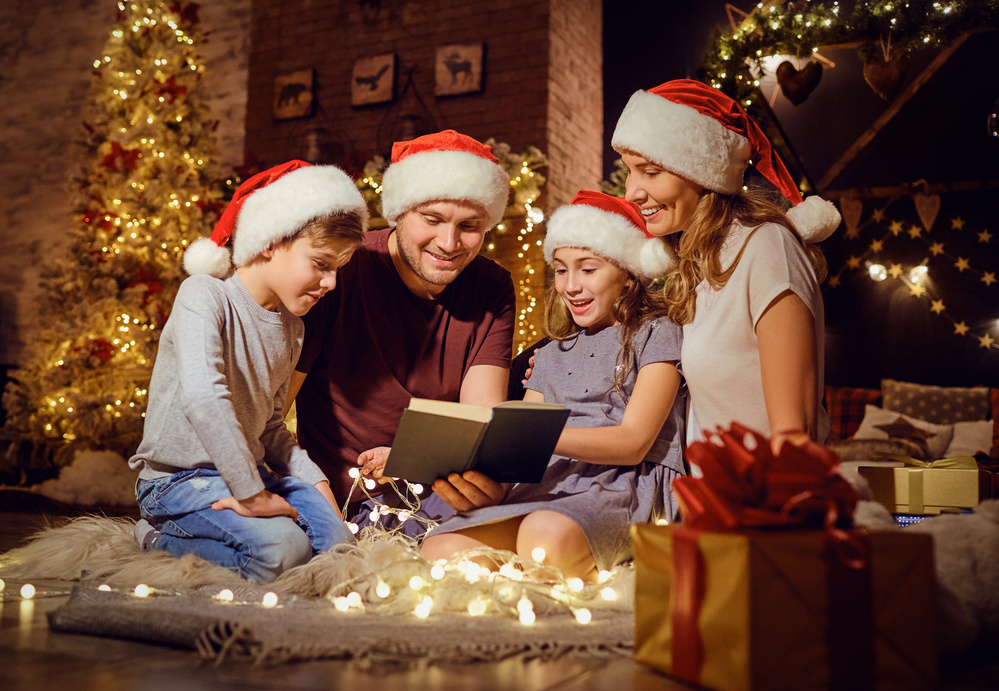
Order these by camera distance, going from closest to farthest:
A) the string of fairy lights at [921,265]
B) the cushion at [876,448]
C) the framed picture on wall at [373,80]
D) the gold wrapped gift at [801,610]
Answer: the gold wrapped gift at [801,610], the cushion at [876,448], the string of fairy lights at [921,265], the framed picture on wall at [373,80]

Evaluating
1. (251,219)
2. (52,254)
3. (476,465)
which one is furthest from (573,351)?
(52,254)

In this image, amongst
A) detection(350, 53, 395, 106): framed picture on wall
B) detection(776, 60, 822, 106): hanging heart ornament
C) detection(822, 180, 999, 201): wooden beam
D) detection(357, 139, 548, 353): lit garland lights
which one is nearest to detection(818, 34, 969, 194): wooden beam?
detection(822, 180, 999, 201): wooden beam

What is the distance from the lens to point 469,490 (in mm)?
1738

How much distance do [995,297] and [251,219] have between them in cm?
517

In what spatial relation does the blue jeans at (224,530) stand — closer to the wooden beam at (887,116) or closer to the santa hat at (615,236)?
the santa hat at (615,236)

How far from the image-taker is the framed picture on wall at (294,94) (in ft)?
19.8

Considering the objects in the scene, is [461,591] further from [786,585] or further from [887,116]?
[887,116]

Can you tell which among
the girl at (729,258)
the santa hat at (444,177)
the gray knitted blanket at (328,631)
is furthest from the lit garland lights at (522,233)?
the gray knitted blanket at (328,631)

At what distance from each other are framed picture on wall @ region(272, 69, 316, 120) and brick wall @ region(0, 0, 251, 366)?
0.42 meters

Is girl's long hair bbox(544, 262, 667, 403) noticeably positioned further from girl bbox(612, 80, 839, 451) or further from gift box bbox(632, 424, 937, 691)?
gift box bbox(632, 424, 937, 691)

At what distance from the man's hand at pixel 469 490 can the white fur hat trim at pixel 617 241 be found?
2.27 feet

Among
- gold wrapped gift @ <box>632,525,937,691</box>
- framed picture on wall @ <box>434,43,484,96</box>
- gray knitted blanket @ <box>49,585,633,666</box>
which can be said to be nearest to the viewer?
gold wrapped gift @ <box>632,525,937,691</box>

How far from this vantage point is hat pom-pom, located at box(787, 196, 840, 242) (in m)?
1.75

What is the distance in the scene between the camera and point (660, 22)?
5395mm
